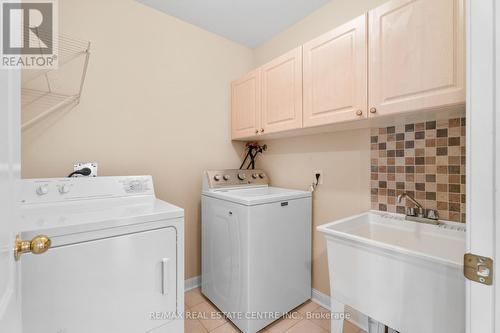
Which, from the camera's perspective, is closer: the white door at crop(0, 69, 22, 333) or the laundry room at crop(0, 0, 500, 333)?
the white door at crop(0, 69, 22, 333)

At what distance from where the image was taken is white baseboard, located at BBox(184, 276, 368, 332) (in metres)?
1.72

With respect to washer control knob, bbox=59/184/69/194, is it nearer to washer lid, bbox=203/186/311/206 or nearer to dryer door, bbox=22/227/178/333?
dryer door, bbox=22/227/178/333

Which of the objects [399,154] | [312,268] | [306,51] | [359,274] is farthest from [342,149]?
[312,268]

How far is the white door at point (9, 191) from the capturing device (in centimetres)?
51

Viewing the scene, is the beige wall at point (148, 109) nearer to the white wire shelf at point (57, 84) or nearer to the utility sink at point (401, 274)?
the white wire shelf at point (57, 84)

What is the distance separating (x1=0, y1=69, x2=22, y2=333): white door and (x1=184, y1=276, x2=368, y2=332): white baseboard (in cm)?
178

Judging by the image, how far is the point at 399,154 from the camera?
1553mm

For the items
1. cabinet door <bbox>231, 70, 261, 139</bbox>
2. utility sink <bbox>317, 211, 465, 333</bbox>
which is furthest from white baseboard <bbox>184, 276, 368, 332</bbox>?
cabinet door <bbox>231, 70, 261, 139</bbox>

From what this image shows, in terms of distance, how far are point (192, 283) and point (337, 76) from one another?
224 centimetres

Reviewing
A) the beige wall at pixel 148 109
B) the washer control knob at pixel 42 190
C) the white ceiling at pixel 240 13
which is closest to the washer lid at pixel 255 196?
the beige wall at pixel 148 109

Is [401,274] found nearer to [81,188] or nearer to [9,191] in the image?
[9,191]

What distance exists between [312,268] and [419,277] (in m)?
1.14
